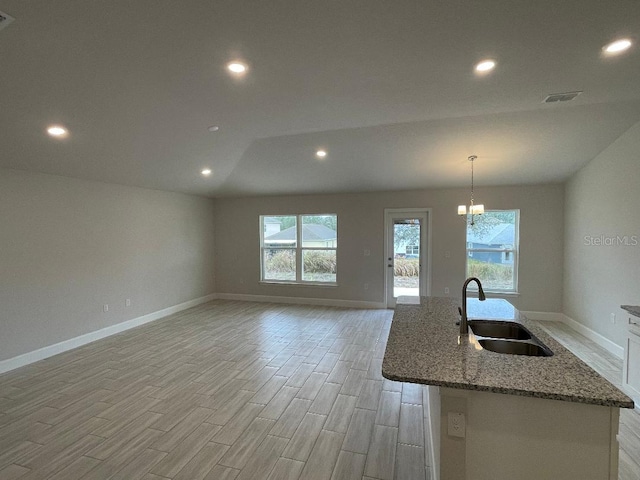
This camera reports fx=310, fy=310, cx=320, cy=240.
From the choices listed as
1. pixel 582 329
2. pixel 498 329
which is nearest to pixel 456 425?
pixel 498 329

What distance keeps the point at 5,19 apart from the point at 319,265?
5.50m

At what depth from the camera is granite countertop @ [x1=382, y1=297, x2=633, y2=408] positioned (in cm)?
121

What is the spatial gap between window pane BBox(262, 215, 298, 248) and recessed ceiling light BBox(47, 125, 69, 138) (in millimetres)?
4078

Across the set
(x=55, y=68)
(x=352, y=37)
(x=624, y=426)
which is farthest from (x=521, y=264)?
(x=55, y=68)

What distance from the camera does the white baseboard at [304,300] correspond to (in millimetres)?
6290

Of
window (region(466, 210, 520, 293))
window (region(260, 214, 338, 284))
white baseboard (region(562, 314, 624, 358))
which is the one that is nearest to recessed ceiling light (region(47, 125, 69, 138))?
window (region(260, 214, 338, 284))

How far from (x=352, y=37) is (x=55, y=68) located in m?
2.20

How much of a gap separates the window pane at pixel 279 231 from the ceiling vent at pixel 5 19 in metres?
5.18

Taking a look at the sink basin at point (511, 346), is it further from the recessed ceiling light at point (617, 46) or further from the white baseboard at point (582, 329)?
the recessed ceiling light at point (617, 46)

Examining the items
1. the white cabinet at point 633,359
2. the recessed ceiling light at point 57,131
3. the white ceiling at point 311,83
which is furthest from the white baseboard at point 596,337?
the recessed ceiling light at point 57,131

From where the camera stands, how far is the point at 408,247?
6.10 m

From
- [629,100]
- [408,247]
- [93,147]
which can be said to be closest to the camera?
[629,100]

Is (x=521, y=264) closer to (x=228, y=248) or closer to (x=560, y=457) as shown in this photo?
(x=560, y=457)

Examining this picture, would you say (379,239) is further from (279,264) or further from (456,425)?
(456,425)
